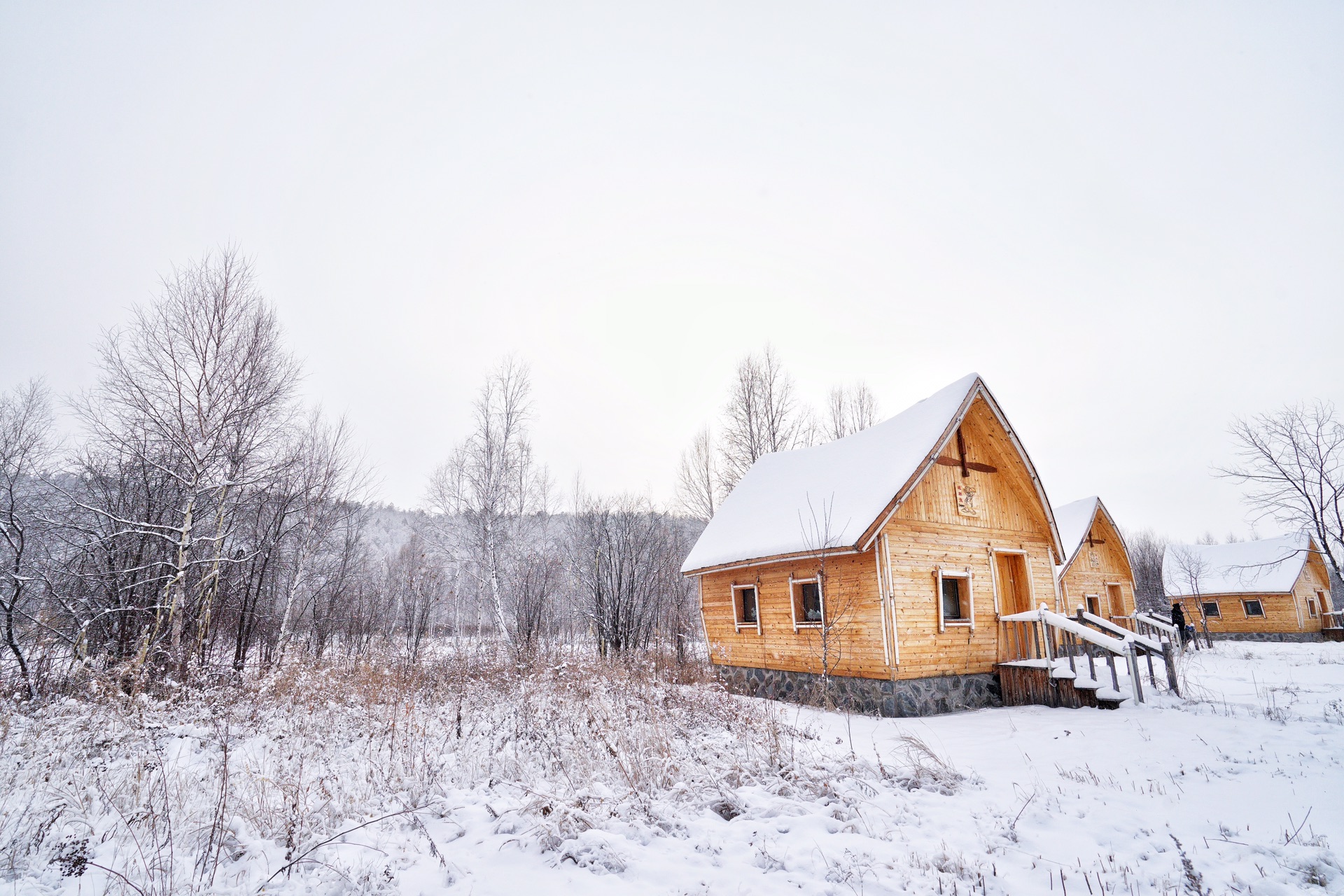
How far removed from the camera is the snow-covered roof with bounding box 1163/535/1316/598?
32.1m

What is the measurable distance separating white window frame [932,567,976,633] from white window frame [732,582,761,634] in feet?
13.5

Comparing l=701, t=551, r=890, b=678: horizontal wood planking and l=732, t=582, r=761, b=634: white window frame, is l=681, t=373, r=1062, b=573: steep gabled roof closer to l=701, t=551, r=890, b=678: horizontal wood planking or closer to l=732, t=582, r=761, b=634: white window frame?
l=701, t=551, r=890, b=678: horizontal wood planking

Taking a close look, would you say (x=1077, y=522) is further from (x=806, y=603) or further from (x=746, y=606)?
(x=806, y=603)

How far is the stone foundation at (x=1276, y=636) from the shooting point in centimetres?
3130

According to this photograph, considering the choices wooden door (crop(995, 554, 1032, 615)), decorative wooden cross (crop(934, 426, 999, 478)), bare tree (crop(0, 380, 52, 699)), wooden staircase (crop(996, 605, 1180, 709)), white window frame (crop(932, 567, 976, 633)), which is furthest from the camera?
wooden door (crop(995, 554, 1032, 615))

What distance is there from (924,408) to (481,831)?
12.8 meters

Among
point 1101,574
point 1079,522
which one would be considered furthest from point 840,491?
point 1101,574

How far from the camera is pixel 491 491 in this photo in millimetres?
22031

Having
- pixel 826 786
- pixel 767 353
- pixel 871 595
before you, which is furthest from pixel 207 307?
pixel 767 353

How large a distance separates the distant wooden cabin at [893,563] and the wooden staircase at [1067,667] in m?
0.45

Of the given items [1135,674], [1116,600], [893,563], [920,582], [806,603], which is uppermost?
[893,563]

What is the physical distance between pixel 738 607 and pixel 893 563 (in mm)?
4740

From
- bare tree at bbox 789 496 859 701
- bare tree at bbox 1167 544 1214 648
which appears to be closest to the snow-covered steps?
bare tree at bbox 789 496 859 701

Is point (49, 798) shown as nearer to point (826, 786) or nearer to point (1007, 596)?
point (826, 786)
